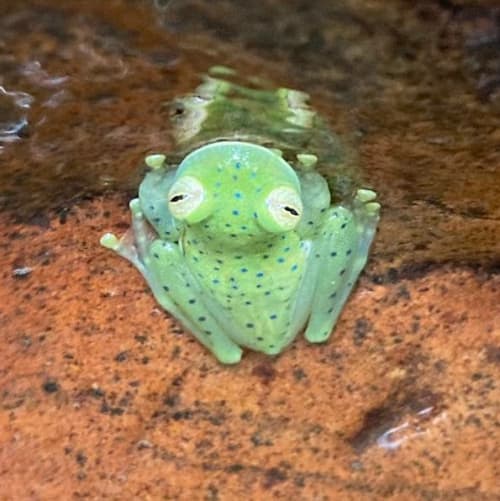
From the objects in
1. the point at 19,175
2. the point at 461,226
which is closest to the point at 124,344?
the point at 19,175

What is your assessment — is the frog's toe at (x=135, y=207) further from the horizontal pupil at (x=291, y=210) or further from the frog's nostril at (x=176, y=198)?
the horizontal pupil at (x=291, y=210)

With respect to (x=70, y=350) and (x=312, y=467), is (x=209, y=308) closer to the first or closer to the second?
(x=70, y=350)

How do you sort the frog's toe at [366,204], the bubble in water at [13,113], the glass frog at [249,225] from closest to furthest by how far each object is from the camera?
the bubble in water at [13,113] < the glass frog at [249,225] < the frog's toe at [366,204]

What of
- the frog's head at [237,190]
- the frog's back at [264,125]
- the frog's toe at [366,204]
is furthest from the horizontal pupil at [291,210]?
the frog's toe at [366,204]

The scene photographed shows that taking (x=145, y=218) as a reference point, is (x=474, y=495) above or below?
below

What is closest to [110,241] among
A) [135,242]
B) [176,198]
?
[135,242]

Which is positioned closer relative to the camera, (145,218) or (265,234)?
(265,234)

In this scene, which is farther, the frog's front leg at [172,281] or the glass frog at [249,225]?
the frog's front leg at [172,281]

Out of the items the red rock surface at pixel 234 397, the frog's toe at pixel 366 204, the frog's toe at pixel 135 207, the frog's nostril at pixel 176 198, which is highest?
the frog's nostril at pixel 176 198
